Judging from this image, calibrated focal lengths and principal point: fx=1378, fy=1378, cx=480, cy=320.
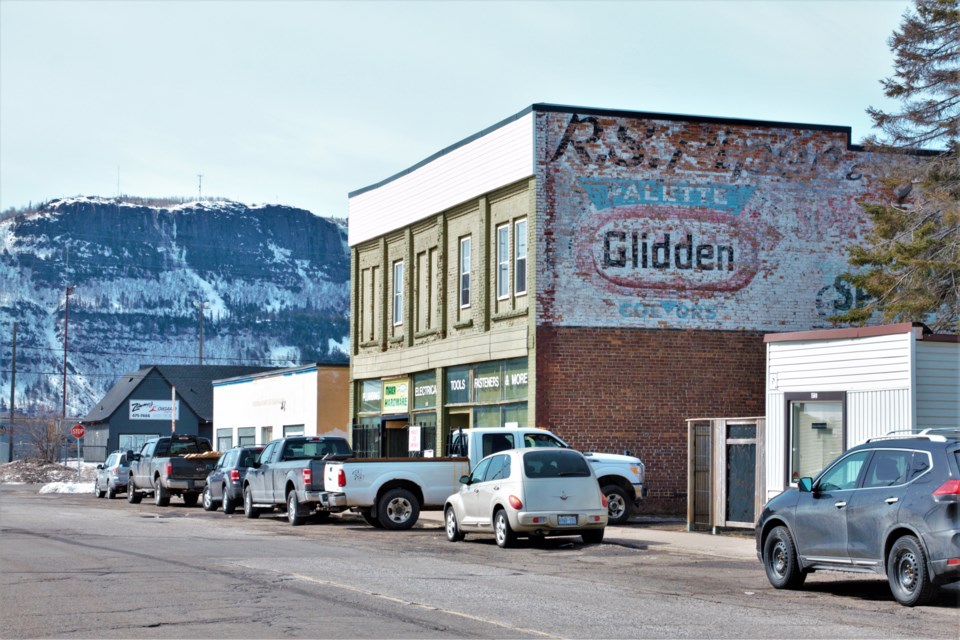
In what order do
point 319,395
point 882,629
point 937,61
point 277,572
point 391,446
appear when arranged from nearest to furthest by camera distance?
point 882,629 → point 277,572 → point 937,61 → point 391,446 → point 319,395

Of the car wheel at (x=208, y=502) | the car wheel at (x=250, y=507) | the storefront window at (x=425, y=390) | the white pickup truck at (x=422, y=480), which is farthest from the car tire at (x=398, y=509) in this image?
the storefront window at (x=425, y=390)

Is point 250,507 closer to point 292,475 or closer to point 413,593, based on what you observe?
point 292,475

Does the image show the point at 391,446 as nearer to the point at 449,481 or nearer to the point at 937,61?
the point at 449,481

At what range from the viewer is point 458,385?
125 ft

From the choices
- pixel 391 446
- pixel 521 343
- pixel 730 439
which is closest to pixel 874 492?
pixel 730 439

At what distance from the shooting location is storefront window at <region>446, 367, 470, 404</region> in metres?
37.5

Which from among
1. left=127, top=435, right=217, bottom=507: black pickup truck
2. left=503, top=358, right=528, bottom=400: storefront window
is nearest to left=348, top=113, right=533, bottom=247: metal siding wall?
left=503, top=358, right=528, bottom=400: storefront window

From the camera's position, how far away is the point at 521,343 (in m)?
33.8

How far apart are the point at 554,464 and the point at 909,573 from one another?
30.7 feet

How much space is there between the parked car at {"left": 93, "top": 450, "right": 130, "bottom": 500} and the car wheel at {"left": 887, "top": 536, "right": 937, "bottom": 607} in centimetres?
3547

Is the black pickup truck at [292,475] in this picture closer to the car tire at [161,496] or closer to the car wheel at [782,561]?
the car tire at [161,496]

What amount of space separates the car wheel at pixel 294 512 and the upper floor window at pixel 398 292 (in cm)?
1364

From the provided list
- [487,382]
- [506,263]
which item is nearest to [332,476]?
[487,382]

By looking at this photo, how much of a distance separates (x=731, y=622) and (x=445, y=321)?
2686 centimetres
